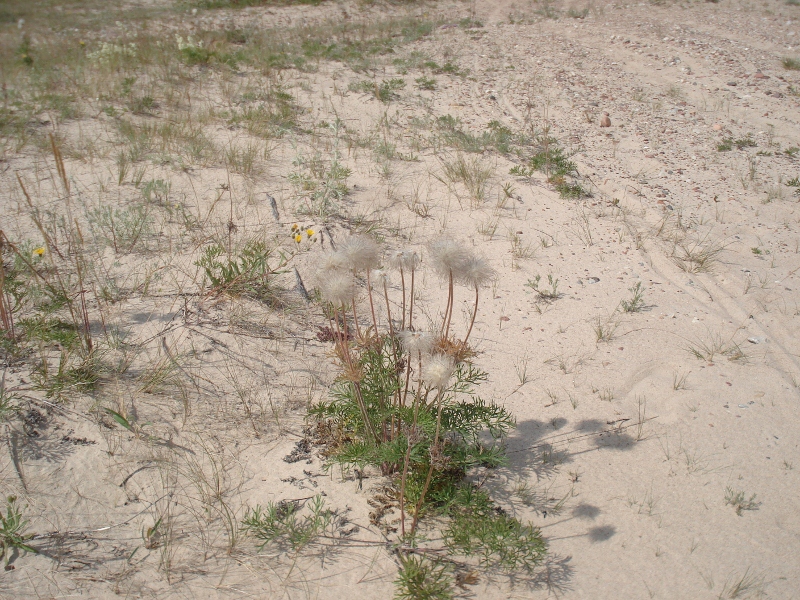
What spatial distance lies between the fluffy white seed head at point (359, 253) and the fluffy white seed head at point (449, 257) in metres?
0.26

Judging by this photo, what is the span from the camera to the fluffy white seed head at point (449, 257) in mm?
2496

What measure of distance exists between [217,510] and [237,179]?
365 centimetres

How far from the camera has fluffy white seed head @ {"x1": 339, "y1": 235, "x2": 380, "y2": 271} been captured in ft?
8.36

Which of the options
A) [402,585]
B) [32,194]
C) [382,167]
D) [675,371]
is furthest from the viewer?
[382,167]

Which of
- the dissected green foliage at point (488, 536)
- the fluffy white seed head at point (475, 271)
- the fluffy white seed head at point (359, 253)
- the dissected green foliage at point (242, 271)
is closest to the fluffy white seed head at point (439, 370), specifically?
the fluffy white seed head at point (475, 271)

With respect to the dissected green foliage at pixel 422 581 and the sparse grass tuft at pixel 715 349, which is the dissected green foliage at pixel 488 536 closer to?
the dissected green foliage at pixel 422 581

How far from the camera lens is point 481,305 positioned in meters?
4.43

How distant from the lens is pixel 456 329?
413 centimetres

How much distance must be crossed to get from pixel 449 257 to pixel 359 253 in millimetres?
391

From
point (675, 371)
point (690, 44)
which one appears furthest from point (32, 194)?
point (690, 44)

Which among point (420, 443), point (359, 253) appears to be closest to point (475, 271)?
point (359, 253)

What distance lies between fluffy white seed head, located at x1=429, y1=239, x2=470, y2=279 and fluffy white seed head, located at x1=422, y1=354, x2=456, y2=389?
14.8 inches

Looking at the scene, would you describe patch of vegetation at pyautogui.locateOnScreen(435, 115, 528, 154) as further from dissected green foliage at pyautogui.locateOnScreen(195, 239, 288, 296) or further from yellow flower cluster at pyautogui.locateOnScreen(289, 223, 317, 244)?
dissected green foliage at pyautogui.locateOnScreen(195, 239, 288, 296)

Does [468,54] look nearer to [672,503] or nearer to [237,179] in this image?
[237,179]
